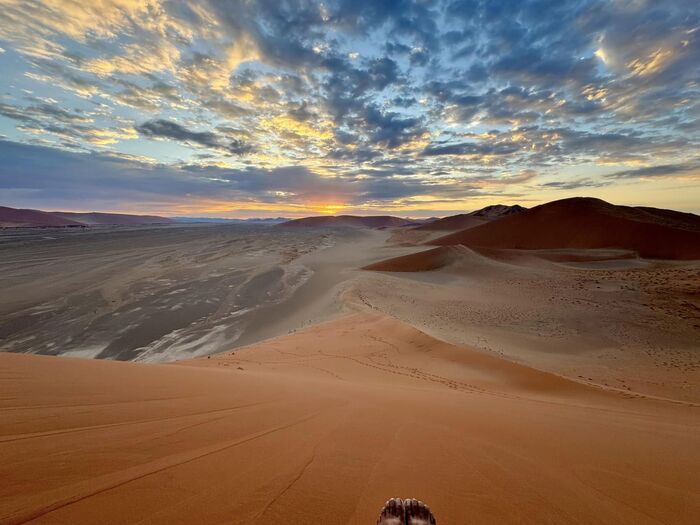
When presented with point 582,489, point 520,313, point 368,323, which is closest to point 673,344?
point 520,313

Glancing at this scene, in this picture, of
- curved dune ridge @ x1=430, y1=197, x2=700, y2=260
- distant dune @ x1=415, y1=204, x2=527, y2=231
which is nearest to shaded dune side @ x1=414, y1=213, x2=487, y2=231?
distant dune @ x1=415, y1=204, x2=527, y2=231

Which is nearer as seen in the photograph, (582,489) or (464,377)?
(582,489)

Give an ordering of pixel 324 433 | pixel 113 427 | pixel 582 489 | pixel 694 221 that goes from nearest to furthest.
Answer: pixel 582 489, pixel 113 427, pixel 324 433, pixel 694 221

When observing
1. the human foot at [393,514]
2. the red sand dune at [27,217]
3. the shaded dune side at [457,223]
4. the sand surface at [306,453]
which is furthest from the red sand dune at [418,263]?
the red sand dune at [27,217]

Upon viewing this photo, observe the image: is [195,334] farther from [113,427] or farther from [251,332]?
[113,427]

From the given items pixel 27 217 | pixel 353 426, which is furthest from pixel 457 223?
pixel 27 217

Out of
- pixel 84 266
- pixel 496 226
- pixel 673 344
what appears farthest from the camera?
Result: pixel 496 226

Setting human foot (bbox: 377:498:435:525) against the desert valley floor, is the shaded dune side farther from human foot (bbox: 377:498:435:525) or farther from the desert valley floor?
human foot (bbox: 377:498:435:525)
